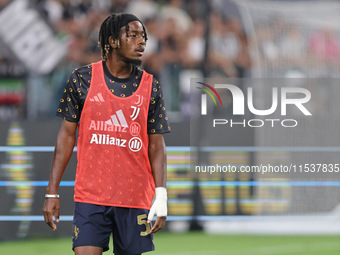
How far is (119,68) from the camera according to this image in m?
3.94

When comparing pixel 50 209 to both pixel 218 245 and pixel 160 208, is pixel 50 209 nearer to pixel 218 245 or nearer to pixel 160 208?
pixel 160 208

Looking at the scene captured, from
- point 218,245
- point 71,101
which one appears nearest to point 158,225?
point 71,101

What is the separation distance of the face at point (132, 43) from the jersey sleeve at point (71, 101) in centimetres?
28

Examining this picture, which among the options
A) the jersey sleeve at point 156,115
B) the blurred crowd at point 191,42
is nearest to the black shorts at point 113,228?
the jersey sleeve at point 156,115

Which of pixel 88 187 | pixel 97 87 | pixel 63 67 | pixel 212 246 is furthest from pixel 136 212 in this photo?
pixel 63 67

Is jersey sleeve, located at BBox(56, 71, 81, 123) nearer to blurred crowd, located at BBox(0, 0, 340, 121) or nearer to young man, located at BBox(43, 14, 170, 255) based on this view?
young man, located at BBox(43, 14, 170, 255)

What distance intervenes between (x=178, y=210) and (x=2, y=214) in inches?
69.1

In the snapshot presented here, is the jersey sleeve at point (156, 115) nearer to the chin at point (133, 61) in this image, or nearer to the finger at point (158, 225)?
the chin at point (133, 61)

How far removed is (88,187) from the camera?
12.6 feet

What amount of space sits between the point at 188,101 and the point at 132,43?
4658 millimetres

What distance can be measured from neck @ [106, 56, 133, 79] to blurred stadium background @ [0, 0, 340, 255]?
3149mm

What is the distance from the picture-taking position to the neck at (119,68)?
394cm

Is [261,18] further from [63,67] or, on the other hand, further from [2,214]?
[2,214]

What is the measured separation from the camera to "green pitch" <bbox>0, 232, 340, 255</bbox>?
7.35 m
